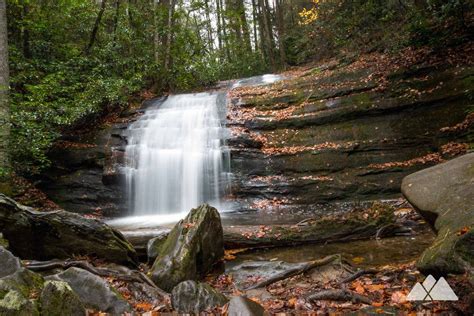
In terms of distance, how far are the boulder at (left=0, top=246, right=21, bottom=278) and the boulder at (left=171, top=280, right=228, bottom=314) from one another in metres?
1.72

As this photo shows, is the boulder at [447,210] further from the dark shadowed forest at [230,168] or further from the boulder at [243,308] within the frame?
the boulder at [243,308]

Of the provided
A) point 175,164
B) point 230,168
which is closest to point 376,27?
point 230,168

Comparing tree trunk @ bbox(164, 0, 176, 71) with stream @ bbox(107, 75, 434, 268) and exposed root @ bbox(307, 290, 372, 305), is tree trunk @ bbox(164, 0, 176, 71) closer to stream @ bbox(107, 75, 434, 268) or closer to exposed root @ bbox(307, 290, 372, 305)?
stream @ bbox(107, 75, 434, 268)

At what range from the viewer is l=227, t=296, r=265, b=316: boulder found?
138 inches

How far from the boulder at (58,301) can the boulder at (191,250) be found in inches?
66.7

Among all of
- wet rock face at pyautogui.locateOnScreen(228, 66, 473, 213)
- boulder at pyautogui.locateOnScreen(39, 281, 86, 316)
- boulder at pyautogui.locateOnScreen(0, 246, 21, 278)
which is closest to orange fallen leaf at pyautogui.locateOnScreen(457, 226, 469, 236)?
boulder at pyautogui.locateOnScreen(39, 281, 86, 316)

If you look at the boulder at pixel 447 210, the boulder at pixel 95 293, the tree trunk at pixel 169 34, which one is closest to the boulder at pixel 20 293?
the boulder at pixel 95 293

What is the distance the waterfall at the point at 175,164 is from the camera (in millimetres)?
11117

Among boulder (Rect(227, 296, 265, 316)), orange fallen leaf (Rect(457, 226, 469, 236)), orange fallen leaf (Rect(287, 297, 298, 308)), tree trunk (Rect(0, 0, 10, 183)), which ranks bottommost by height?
orange fallen leaf (Rect(287, 297, 298, 308))

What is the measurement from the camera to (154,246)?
20.3 feet

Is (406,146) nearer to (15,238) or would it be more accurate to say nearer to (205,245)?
(205,245)

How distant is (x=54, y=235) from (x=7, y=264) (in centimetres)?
175

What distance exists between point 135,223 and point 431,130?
28.2 ft

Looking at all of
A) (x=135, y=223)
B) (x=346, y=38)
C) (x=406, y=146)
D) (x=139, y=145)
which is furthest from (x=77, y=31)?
(x=406, y=146)
